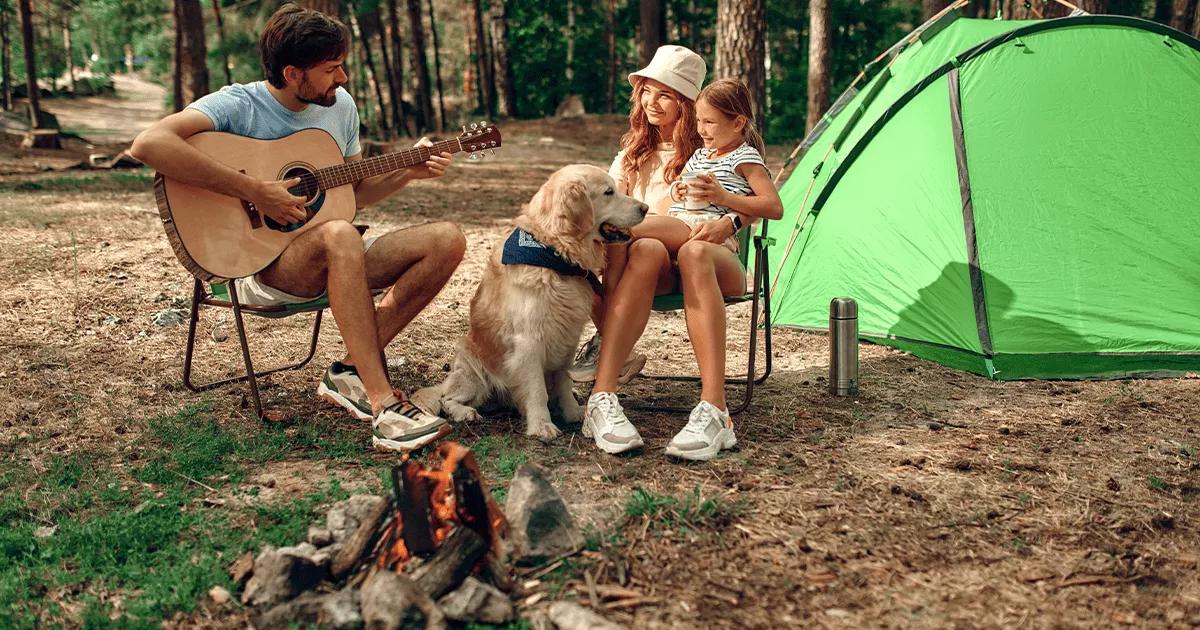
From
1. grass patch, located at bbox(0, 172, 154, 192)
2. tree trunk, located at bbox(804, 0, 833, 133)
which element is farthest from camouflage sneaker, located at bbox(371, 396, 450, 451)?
tree trunk, located at bbox(804, 0, 833, 133)

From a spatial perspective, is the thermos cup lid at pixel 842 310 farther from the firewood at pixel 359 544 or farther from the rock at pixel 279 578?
the rock at pixel 279 578

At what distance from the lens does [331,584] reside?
265 centimetres

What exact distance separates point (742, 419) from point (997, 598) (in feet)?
5.39

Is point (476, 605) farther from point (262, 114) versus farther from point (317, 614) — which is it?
point (262, 114)

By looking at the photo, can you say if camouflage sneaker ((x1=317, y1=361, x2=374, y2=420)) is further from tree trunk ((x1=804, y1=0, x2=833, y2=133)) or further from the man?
tree trunk ((x1=804, y1=0, x2=833, y2=133))

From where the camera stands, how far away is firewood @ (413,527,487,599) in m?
2.50

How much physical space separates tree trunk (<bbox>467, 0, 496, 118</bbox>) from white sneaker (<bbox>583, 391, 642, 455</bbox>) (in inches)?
725

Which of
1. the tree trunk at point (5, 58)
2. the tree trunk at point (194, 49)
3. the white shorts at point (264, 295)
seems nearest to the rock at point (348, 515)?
the white shorts at point (264, 295)

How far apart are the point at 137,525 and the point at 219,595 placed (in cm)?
Answer: 58

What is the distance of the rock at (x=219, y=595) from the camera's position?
259cm

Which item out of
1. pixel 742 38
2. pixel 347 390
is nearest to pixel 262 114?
pixel 347 390

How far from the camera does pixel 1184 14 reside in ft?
38.0

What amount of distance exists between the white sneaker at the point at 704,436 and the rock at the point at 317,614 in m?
1.43

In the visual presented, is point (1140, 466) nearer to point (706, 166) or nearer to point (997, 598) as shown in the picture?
point (997, 598)
